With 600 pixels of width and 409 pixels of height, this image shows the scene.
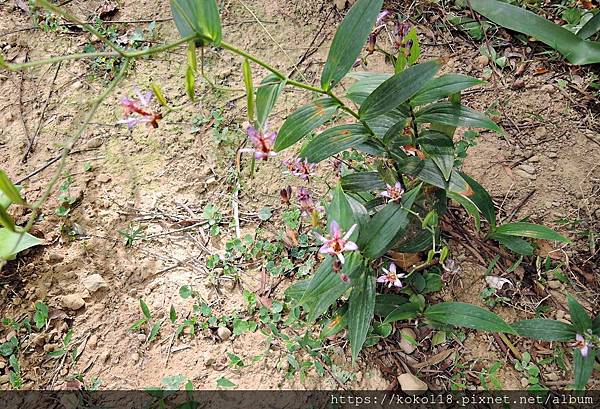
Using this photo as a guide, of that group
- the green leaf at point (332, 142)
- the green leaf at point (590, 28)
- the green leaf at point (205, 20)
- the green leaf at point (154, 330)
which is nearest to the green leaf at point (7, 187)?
the green leaf at point (205, 20)

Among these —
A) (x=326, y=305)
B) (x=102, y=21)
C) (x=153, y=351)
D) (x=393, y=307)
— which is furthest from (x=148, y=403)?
(x=102, y=21)

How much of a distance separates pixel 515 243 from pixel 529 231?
0.08 m

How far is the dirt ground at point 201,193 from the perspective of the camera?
1587mm

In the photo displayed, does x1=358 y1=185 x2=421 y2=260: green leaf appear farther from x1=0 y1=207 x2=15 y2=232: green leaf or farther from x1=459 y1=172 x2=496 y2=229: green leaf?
x1=0 y1=207 x2=15 y2=232: green leaf

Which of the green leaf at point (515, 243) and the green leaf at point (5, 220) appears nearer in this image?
the green leaf at point (5, 220)

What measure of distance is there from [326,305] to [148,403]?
0.62 metres

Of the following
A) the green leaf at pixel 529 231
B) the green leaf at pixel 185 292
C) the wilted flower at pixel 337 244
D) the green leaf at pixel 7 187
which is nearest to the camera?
the green leaf at pixel 7 187

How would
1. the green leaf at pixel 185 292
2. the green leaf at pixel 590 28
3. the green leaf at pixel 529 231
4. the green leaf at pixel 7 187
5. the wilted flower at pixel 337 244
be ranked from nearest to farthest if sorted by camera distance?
the green leaf at pixel 7 187, the wilted flower at pixel 337 244, the green leaf at pixel 529 231, the green leaf at pixel 185 292, the green leaf at pixel 590 28

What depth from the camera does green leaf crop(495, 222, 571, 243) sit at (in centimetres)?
157

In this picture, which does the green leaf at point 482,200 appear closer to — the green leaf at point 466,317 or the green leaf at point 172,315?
the green leaf at point 466,317

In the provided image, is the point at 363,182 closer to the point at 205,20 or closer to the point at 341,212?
the point at 341,212

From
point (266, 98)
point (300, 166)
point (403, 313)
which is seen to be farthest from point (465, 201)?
point (266, 98)

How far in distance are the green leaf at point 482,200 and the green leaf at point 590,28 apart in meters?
0.85

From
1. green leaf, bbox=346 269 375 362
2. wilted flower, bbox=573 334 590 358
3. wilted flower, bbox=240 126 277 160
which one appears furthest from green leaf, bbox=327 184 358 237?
wilted flower, bbox=573 334 590 358
